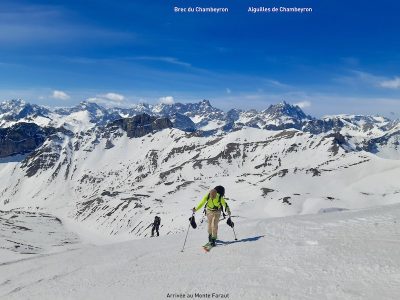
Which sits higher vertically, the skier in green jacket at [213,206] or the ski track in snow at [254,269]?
the skier in green jacket at [213,206]

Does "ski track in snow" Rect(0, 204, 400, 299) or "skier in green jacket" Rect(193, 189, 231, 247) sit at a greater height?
"skier in green jacket" Rect(193, 189, 231, 247)

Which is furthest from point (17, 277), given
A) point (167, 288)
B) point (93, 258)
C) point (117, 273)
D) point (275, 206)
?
point (275, 206)

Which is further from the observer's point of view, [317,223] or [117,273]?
[317,223]

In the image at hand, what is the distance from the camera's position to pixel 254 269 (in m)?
14.8

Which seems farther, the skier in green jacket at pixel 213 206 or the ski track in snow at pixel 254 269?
the skier in green jacket at pixel 213 206

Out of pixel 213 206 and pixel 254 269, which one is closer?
pixel 254 269

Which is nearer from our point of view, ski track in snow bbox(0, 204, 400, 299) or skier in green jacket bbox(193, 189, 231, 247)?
ski track in snow bbox(0, 204, 400, 299)

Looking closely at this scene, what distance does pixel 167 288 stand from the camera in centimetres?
1409

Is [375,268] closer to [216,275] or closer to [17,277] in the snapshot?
[216,275]

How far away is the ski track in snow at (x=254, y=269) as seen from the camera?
12.6 metres

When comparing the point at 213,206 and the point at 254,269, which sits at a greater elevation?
the point at 213,206

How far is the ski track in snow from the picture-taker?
12609 millimetres

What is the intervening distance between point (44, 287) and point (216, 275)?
692 centimetres

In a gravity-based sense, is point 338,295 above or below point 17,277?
above
